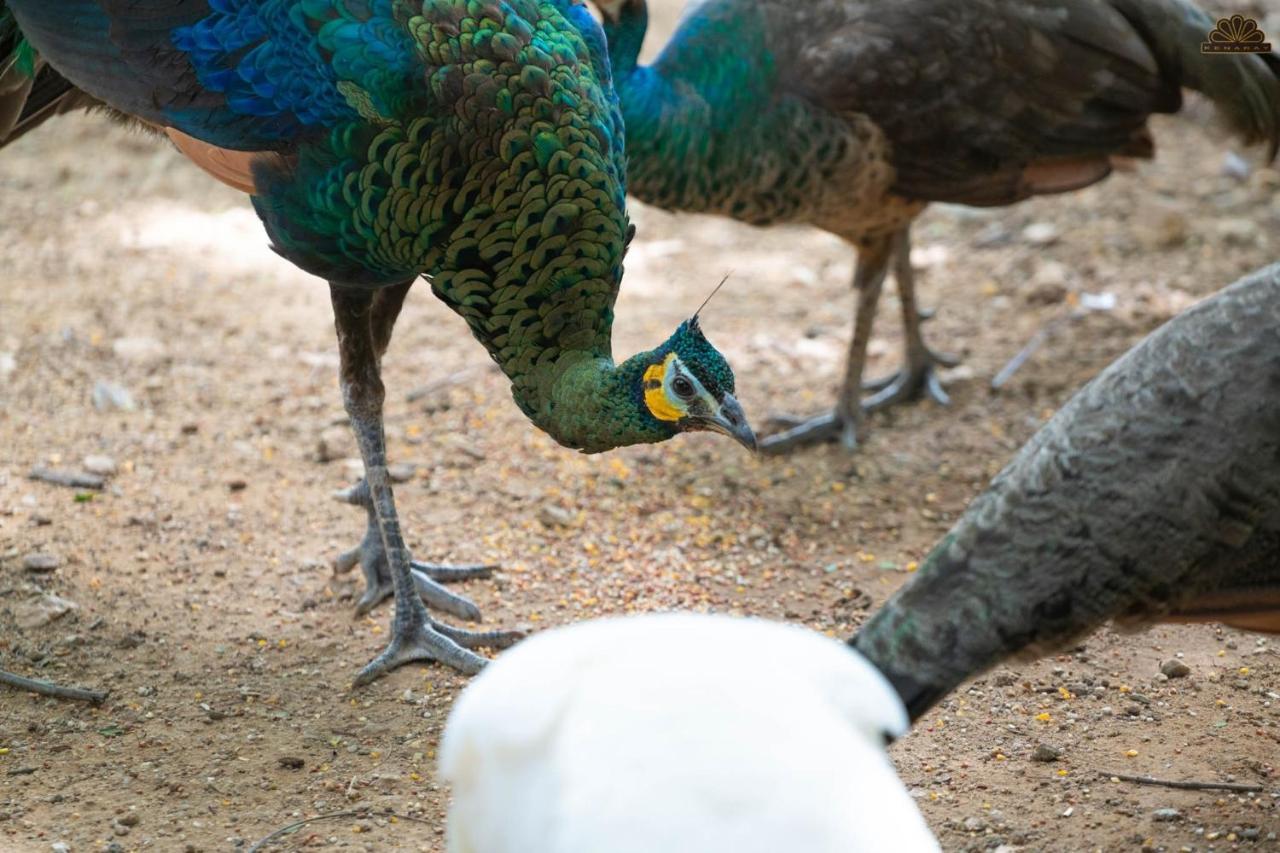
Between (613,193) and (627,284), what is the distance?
10.1ft

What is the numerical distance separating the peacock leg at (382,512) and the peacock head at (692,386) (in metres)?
1.01

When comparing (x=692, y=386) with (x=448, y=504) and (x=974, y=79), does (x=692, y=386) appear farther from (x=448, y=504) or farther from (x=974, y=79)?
(x=974, y=79)

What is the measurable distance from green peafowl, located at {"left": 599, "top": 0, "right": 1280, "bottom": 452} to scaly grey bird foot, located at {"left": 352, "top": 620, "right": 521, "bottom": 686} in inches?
76.5

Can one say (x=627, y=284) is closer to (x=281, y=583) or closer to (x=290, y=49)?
(x=281, y=583)

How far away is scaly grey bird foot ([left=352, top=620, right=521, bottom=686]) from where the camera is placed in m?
4.23

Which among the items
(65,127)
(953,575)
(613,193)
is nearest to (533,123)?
(613,193)

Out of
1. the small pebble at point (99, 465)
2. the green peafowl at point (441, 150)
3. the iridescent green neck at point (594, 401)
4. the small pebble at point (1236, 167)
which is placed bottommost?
the small pebble at point (99, 465)

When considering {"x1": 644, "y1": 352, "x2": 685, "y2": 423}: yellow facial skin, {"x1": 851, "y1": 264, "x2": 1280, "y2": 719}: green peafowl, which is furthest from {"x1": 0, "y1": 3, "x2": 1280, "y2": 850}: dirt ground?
{"x1": 644, "y1": 352, "x2": 685, "y2": 423}: yellow facial skin

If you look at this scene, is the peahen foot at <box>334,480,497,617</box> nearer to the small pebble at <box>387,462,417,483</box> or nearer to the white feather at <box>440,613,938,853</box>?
the small pebble at <box>387,462,417,483</box>

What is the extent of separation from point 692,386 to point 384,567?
147cm

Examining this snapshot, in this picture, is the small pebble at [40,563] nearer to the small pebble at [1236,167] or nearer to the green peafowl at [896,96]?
the green peafowl at [896,96]

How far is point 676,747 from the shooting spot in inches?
Result: 90.4

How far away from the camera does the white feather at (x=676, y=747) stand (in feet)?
7.24

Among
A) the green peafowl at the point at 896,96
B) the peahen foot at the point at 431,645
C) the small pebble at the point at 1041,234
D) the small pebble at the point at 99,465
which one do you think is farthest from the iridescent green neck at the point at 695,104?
the small pebble at the point at 1041,234
